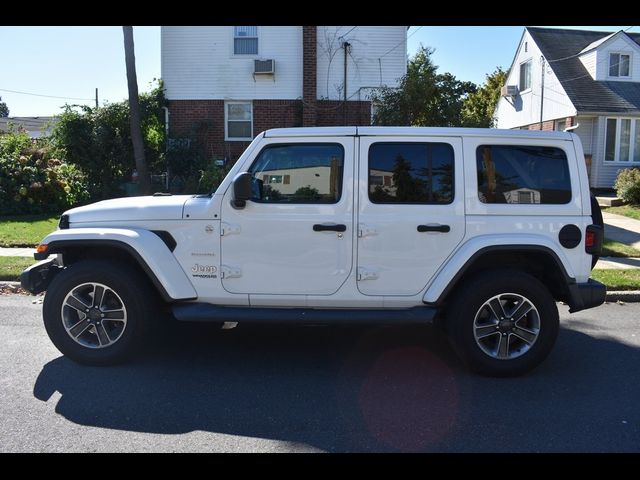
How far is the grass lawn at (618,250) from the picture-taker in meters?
9.49

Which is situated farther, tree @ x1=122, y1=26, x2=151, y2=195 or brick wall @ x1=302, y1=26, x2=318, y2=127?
brick wall @ x1=302, y1=26, x2=318, y2=127

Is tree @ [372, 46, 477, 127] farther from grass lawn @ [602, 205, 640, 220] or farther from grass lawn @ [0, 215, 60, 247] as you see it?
grass lawn @ [0, 215, 60, 247]

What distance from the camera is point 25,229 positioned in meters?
11.5

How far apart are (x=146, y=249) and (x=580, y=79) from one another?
22.1 m

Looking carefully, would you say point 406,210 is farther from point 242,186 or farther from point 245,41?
point 245,41

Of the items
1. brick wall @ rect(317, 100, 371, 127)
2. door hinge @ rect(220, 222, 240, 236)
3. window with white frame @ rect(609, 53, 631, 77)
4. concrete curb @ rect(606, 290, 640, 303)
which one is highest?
window with white frame @ rect(609, 53, 631, 77)

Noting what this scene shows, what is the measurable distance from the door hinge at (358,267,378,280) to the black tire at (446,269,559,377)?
67 cm

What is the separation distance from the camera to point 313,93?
1709cm

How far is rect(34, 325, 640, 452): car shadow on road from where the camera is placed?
358 cm

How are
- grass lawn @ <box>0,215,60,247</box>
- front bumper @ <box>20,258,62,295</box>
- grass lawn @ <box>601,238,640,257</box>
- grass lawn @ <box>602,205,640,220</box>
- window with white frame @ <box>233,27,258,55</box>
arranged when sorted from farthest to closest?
1. window with white frame @ <box>233,27,258,55</box>
2. grass lawn @ <box>602,205,640,220</box>
3. grass lawn @ <box>0,215,60,247</box>
4. grass lawn @ <box>601,238,640,257</box>
5. front bumper @ <box>20,258,62,295</box>

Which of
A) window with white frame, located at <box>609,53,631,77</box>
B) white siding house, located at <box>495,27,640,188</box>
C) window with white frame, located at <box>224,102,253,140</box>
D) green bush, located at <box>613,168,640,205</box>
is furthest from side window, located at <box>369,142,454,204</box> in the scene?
window with white frame, located at <box>609,53,631,77</box>

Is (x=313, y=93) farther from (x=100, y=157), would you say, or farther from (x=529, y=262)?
Result: (x=529, y=262)

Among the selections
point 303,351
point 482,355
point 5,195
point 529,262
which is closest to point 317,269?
point 303,351
